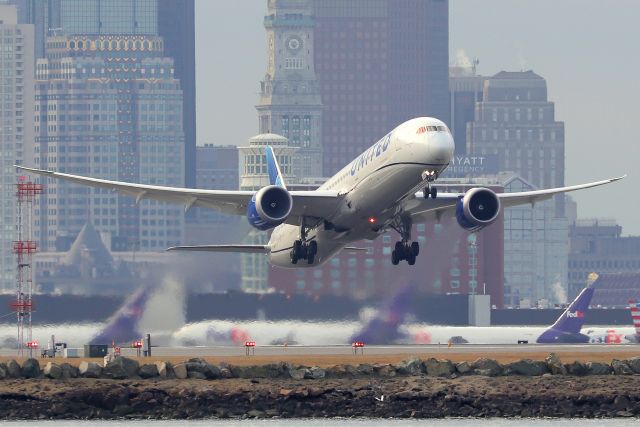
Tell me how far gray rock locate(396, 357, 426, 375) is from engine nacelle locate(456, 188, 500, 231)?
350 inches

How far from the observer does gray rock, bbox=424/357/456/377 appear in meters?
102

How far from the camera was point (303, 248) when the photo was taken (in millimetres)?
111875

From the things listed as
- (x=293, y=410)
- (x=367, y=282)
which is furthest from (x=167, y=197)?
(x=367, y=282)

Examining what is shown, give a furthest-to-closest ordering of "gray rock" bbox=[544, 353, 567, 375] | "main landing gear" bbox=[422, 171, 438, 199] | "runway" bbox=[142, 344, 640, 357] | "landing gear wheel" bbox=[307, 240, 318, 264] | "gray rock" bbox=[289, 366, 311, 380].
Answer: "runway" bbox=[142, 344, 640, 357], "landing gear wheel" bbox=[307, 240, 318, 264], "gray rock" bbox=[544, 353, 567, 375], "main landing gear" bbox=[422, 171, 438, 199], "gray rock" bbox=[289, 366, 311, 380]

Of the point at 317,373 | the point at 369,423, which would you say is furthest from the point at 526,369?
the point at 369,423

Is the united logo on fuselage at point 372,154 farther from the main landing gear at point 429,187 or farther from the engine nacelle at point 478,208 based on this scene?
the engine nacelle at point 478,208

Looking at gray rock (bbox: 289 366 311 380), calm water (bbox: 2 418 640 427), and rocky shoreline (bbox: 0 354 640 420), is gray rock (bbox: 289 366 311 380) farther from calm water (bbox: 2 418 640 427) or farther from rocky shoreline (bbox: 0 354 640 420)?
calm water (bbox: 2 418 640 427)

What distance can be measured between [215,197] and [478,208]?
13.3 m

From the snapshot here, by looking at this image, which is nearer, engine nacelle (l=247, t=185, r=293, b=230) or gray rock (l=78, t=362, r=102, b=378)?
gray rock (l=78, t=362, r=102, b=378)

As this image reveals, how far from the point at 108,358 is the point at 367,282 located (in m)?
51.4

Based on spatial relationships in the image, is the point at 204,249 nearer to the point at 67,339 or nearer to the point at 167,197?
the point at 167,197

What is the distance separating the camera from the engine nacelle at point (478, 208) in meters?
108

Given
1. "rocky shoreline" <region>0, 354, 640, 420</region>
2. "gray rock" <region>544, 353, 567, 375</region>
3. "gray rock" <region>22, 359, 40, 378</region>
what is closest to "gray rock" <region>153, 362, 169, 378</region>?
"rocky shoreline" <region>0, 354, 640, 420</region>

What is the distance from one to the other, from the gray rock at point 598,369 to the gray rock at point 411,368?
302 inches
